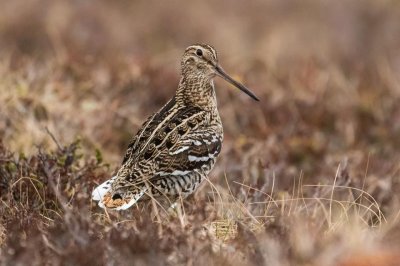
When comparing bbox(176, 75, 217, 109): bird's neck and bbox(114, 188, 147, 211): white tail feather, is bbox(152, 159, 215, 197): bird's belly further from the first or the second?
bbox(176, 75, 217, 109): bird's neck

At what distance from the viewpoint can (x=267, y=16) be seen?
19875 millimetres

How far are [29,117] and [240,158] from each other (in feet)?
6.02

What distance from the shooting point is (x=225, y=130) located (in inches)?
420

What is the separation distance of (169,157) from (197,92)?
2.65ft

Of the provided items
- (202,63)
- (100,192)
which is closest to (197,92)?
(202,63)

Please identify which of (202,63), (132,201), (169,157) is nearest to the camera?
(132,201)

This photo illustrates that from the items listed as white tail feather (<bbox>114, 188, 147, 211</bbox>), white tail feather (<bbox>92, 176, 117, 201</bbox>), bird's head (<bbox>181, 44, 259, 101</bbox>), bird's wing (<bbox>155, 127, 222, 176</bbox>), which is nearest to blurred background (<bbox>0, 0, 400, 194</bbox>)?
bird's wing (<bbox>155, 127, 222, 176</bbox>)

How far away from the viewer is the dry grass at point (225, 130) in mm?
5215

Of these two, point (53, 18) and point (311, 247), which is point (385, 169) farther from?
point (53, 18)

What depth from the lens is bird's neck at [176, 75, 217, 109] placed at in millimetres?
7062

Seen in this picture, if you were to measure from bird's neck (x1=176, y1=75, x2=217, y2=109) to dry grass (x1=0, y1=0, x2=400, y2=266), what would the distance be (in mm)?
597

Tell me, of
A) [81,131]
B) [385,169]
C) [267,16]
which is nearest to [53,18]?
[267,16]

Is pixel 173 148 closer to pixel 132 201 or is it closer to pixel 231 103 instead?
pixel 132 201

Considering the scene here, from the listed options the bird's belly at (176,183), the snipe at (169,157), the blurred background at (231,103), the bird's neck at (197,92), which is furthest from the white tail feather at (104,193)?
the blurred background at (231,103)
